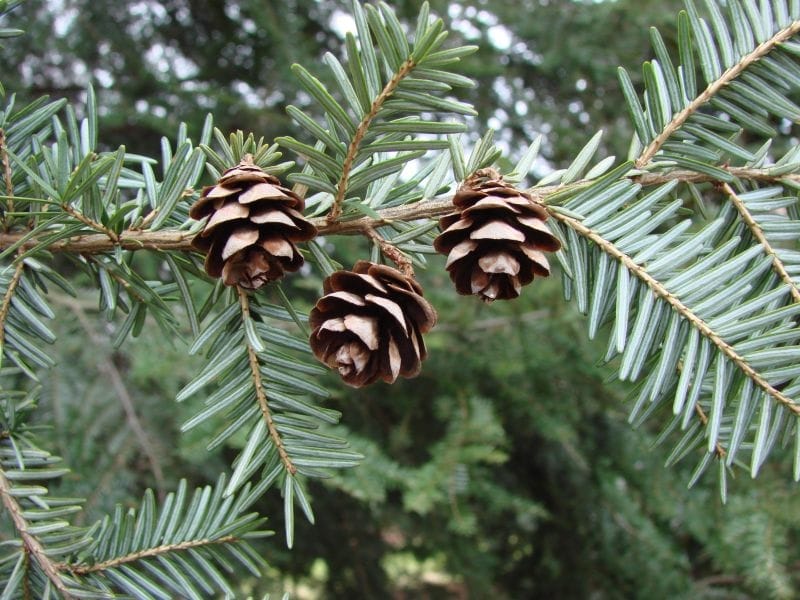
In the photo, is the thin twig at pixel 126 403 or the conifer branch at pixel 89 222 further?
the thin twig at pixel 126 403

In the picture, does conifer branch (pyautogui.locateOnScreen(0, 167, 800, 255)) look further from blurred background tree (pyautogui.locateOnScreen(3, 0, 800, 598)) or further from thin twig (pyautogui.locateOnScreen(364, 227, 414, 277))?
blurred background tree (pyautogui.locateOnScreen(3, 0, 800, 598))

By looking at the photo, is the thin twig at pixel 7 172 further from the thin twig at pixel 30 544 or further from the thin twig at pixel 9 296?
the thin twig at pixel 30 544

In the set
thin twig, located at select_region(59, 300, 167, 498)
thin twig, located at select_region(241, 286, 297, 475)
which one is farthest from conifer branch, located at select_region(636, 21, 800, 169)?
thin twig, located at select_region(59, 300, 167, 498)

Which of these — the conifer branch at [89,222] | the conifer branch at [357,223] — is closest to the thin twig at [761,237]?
the conifer branch at [357,223]

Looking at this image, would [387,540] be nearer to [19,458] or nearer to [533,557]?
[533,557]

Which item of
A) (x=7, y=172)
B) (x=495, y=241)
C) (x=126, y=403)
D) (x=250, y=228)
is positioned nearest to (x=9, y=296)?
(x=7, y=172)

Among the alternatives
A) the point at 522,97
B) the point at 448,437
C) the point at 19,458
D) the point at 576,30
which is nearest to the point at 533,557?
the point at 448,437
